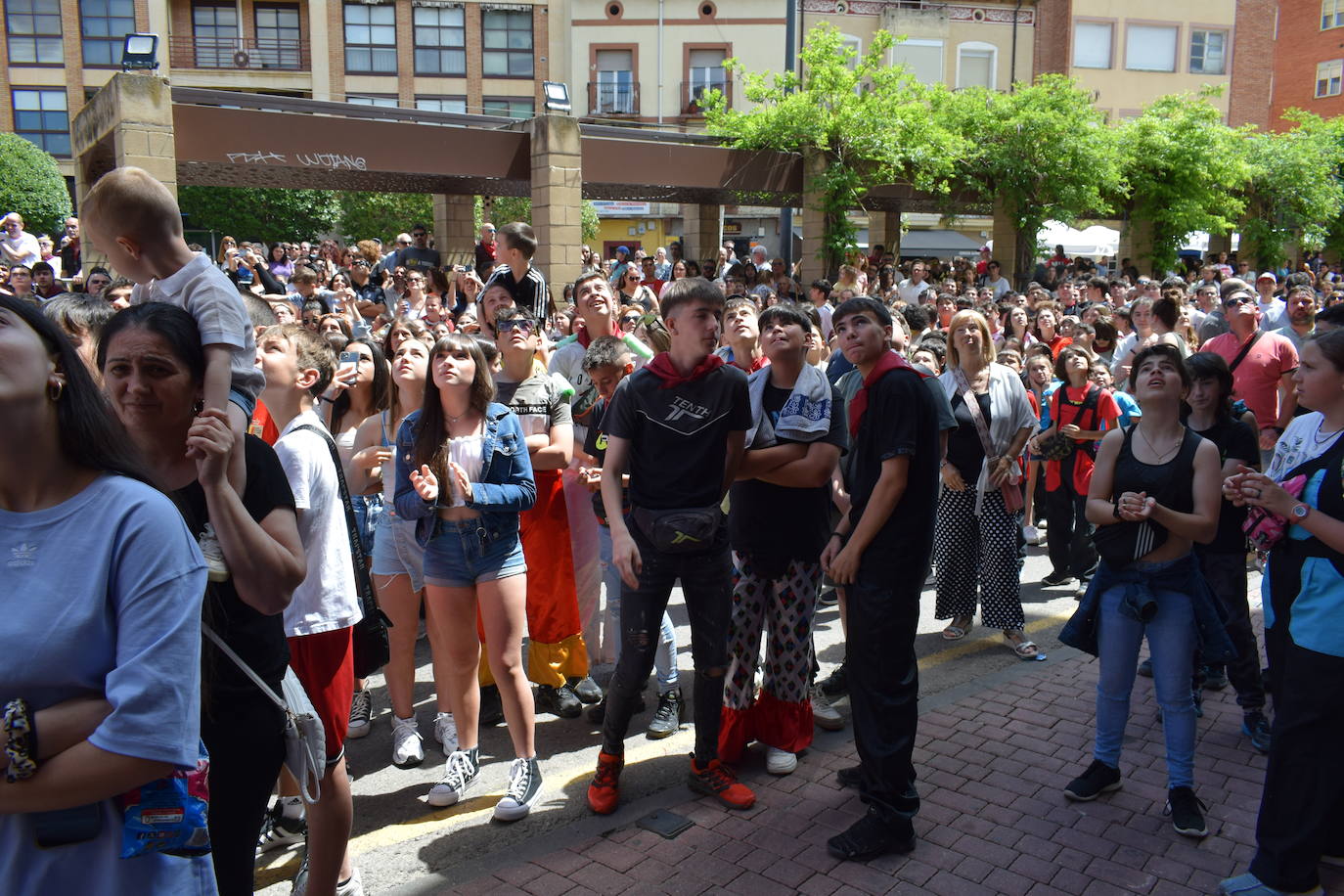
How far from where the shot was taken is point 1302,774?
3426mm

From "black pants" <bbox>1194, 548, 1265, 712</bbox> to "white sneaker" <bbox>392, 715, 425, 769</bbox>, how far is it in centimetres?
392

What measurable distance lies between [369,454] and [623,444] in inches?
54.8

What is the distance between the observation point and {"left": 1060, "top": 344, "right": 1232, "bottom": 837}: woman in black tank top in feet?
13.2

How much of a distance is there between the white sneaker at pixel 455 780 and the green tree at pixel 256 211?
32.3m

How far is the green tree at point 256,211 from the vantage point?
3350 cm

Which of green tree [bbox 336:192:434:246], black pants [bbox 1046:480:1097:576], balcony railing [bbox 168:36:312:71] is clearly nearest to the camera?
black pants [bbox 1046:480:1097:576]

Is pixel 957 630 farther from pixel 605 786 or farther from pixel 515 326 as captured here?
pixel 515 326

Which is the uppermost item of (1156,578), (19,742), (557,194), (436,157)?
(436,157)

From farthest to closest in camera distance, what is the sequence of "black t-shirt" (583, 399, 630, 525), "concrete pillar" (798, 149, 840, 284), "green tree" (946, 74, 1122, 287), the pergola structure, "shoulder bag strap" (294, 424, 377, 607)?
"green tree" (946, 74, 1122, 287), "concrete pillar" (798, 149, 840, 284), the pergola structure, "black t-shirt" (583, 399, 630, 525), "shoulder bag strap" (294, 424, 377, 607)

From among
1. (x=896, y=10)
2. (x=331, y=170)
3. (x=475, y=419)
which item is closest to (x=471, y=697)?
(x=475, y=419)

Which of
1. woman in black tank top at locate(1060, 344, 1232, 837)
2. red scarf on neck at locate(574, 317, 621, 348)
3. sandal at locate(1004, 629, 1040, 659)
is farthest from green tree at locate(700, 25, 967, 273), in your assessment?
woman in black tank top at locate(1060, 344, 1232, 837)

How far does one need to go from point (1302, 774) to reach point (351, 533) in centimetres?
345

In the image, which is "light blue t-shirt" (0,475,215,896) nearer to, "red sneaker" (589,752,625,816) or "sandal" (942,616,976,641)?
"red sneaker" (589,752,625,816)

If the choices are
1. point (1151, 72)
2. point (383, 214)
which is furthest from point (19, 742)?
A: point (1151, 72)
